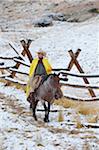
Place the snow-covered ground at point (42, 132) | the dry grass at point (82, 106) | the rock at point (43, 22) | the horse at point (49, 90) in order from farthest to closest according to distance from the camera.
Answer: the rock at point (43, 22) < the dry grass at point (82, 106) < the horse at point (49, 90) < the snow-covered ground at point (42, 132)

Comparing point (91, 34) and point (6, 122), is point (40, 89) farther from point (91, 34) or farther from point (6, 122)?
point (91, 34)

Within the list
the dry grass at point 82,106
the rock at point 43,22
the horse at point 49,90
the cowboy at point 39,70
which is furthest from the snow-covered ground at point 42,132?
the rock at point 43,22

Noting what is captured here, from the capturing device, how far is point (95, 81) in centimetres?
1941

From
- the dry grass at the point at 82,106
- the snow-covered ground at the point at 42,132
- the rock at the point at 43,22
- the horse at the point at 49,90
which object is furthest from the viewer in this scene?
the rock at the point at 43,22

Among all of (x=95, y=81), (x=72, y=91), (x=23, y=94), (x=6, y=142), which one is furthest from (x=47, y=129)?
(x=95, y=81)

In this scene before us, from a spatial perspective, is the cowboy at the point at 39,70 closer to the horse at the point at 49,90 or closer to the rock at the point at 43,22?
the horse at the point at 49,90

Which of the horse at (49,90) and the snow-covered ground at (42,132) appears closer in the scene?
the snow-covered ground at (42,132)

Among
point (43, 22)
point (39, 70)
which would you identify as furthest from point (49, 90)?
point (43, 22)

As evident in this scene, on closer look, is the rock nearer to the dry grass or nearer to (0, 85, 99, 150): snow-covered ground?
the dry grass

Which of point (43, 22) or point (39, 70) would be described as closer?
point (39, 70)

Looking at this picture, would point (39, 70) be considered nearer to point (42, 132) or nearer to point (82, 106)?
point (42, 132)

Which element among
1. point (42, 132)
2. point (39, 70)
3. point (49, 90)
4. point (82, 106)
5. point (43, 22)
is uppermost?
point (43, 22)

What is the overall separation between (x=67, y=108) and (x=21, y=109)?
122 cm

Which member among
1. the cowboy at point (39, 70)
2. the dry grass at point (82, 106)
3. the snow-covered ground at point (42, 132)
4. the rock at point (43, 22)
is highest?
the rock at point (43, 22)
